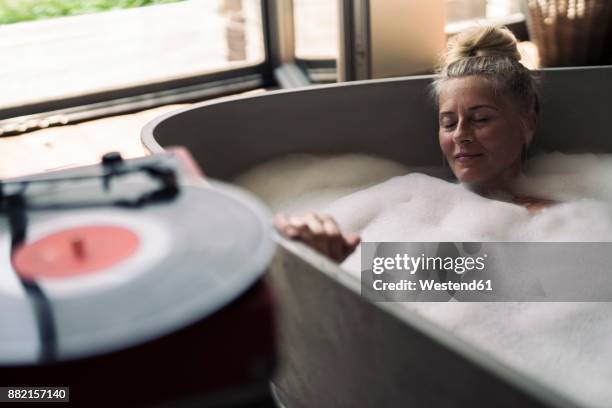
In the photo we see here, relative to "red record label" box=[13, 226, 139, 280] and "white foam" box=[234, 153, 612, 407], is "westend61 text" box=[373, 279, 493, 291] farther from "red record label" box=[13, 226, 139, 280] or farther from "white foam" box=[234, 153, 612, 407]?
"red record label" box=[13, 226, 139, 280]

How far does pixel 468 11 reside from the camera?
2.96m

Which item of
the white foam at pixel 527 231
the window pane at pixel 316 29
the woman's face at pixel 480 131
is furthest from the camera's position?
the window pane at pixel 316 29

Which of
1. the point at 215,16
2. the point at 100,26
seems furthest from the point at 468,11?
the point at 100,26

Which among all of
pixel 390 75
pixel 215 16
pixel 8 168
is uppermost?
pixel 215 16

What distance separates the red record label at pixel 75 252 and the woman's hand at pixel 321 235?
31cm

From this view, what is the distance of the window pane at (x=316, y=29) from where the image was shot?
91.4 inches

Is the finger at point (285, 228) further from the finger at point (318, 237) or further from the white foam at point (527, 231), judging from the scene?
the white foam at point (527, 231)

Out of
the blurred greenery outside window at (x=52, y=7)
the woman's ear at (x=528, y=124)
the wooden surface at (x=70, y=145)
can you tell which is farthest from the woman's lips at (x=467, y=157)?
the blurred greenery outside window at (x=52, y=7)

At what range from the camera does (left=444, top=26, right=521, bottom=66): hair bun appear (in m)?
1.36

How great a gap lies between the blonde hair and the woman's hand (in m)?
0.66

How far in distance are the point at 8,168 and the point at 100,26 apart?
1.20 meters

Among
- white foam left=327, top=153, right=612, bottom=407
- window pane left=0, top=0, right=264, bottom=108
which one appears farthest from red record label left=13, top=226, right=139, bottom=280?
window pane left=0, top=0, right=264, bottom=108

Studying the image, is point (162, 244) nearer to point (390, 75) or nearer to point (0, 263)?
point (0, 263)

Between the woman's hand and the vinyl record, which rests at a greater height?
the vinyl record
